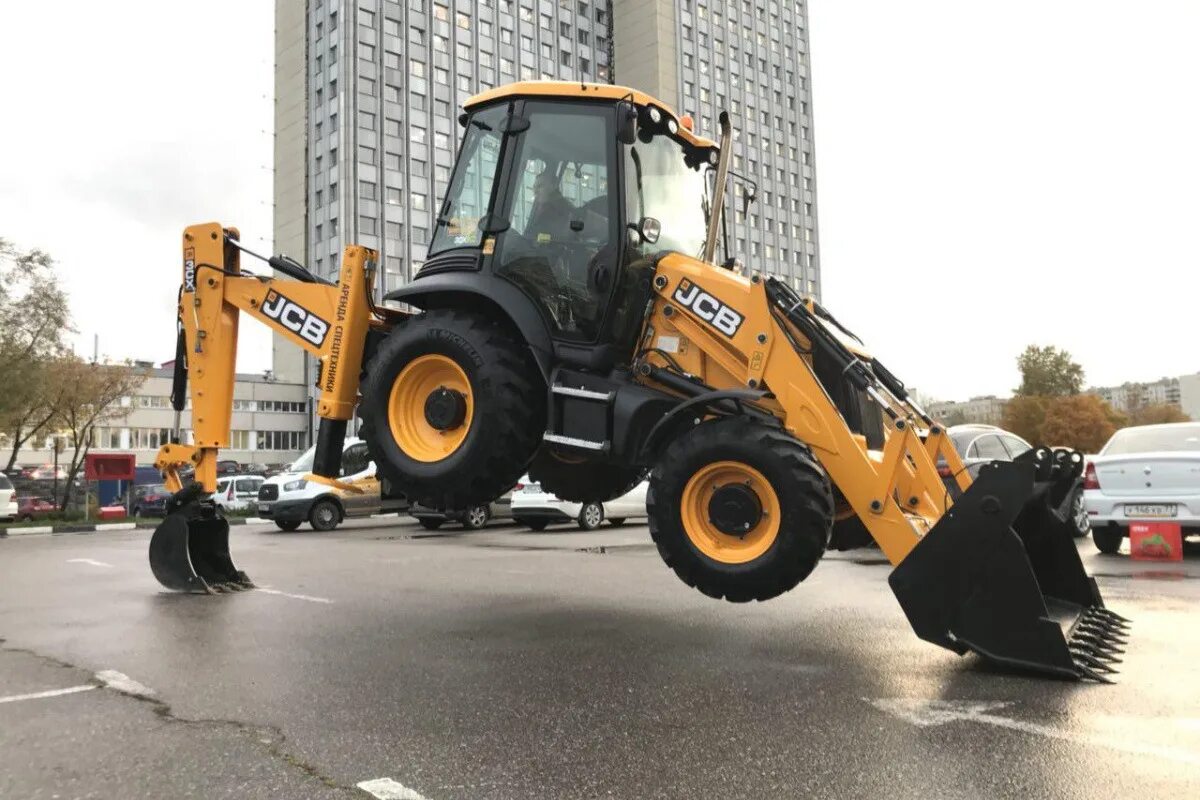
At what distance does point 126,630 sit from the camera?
6.57m

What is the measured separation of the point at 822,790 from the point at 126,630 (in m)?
5.37

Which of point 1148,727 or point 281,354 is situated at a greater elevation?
point 281,354

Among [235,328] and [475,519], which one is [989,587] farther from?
[475,519]

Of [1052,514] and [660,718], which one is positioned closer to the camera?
[660,718]

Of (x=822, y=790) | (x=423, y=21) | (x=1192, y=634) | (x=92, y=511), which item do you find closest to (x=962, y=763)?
(x=822, y=790)

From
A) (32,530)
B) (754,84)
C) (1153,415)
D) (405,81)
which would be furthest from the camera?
(754,84)

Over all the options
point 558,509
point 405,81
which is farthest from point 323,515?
point 405,81

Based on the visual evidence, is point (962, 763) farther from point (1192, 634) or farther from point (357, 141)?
point (357, 141)

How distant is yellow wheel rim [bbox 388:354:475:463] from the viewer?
635cm

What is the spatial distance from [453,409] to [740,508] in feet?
6.93

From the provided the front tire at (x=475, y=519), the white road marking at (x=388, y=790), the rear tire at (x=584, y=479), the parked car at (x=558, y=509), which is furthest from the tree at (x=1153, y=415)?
the white road marking at (x=388, y=790)

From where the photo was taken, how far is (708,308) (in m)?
6.02

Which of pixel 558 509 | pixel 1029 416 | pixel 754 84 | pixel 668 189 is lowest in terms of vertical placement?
pixel 558 509

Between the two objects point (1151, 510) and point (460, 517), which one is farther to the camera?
point (460, 517)
